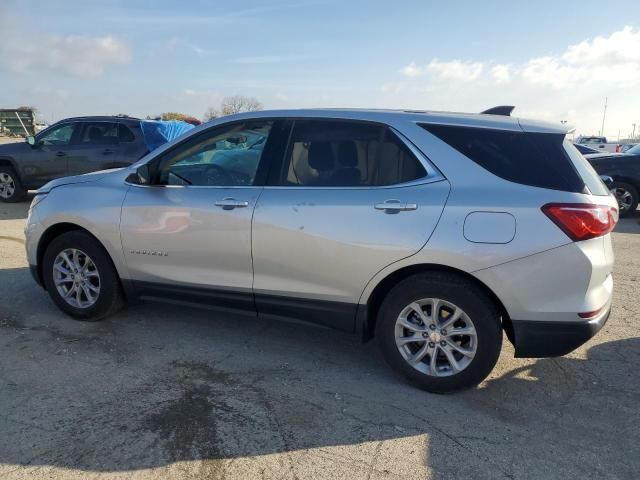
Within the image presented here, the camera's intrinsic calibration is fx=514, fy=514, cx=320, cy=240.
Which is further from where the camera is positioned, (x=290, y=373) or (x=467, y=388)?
(x=290, y=373)

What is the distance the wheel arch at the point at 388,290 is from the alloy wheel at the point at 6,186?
32.5 ft

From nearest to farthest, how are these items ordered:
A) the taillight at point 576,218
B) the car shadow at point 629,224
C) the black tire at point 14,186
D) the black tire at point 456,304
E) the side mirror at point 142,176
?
1. the taillight at point 576,218
2. the black tire at point 456,304
3. the side mirror at point 142,176
4. the car shadow at point 629,224
5. the black tire at point 14,186

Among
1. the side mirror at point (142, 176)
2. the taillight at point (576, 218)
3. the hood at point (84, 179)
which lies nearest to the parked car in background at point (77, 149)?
the hood at point (84, 179)

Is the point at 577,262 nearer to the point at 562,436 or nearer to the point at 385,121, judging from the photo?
the point at 562,436

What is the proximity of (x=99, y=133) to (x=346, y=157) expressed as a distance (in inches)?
321

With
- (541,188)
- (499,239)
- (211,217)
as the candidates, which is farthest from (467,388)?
(211,217)

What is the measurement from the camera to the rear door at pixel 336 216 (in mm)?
3242

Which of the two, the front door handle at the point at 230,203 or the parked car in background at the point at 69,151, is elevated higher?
the parked car in background at the point at 69,151

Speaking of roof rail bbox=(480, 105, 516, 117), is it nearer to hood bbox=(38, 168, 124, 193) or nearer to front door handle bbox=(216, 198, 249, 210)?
front door handle bbox=(216, 198, 249, 210)

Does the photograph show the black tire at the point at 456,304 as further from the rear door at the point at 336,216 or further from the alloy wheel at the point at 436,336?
the rear door at the point at 336,216

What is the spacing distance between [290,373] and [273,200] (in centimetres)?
123

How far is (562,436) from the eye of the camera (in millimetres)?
2957

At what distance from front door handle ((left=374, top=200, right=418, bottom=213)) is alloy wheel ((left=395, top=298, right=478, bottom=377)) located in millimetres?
594

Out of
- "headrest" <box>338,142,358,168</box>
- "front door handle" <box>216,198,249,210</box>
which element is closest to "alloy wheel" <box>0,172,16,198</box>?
"front door handle" <box>216,198,249,210</box>
